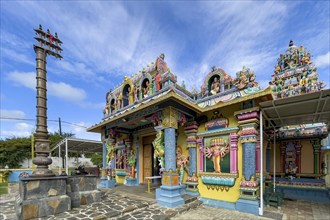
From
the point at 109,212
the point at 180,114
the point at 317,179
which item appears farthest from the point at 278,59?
the point at 109,212

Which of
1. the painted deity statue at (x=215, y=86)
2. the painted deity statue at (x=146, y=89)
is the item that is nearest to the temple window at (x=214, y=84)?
the painted deity statue at (x=215, y=86)

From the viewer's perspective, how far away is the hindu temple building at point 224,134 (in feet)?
17.9

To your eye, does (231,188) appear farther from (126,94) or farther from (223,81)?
(126,94)

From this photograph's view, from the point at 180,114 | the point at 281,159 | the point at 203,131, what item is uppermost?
the point at 180,114

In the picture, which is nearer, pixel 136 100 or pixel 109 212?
pixel 109 212

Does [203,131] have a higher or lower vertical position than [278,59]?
lower

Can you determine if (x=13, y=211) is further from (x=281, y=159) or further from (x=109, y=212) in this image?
(x=281, y=159)

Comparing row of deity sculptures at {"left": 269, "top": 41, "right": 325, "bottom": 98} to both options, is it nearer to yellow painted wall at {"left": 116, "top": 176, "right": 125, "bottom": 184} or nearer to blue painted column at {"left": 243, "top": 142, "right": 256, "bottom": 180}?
blue painted column at {"left": 243, "top": 142, "right": 256, "bottom": 180}

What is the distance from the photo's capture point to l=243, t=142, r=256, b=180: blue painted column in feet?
17.7

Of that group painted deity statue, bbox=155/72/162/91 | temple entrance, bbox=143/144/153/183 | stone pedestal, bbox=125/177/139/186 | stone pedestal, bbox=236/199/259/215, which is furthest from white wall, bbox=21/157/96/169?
stone pedestal, bbox=236/199/259/215

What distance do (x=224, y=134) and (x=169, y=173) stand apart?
7.62 ft

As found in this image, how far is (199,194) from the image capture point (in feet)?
21.7

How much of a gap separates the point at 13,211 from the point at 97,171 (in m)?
13.0

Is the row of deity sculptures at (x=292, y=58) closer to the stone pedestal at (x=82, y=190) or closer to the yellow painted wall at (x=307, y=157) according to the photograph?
the yellow painted wall at (x=307, y=157)
